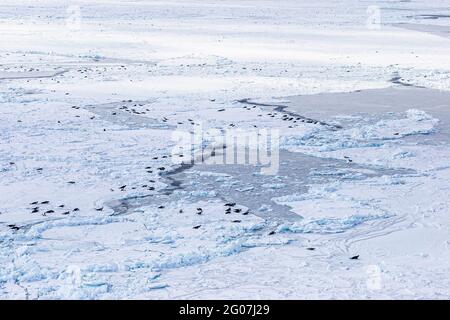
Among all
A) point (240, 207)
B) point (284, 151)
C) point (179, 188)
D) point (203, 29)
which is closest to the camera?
point (240, 207)

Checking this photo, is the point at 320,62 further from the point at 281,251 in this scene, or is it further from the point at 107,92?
the point at 281,251

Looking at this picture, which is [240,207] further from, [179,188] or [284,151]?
[284,151]

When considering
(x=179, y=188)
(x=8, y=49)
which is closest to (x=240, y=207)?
(x=179, y=188)

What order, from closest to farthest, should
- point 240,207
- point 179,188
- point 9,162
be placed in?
point 240,207 < point 179,188 < point 9,162

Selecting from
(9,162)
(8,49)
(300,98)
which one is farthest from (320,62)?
(9,162)
